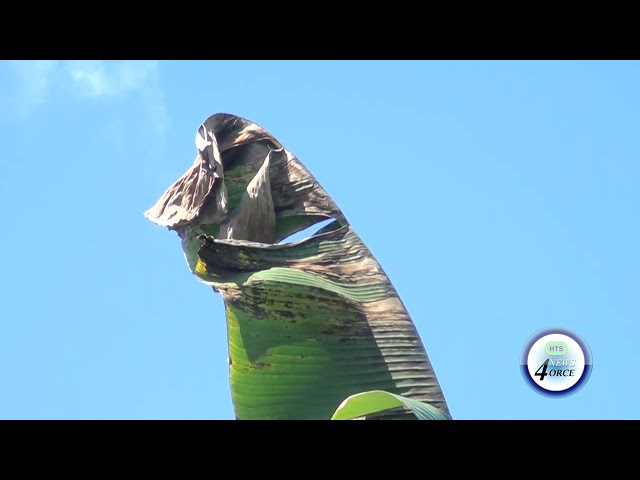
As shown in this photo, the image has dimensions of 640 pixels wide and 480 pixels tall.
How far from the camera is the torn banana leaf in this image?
8555mm

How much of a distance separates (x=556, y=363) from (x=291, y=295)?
210 centimetres

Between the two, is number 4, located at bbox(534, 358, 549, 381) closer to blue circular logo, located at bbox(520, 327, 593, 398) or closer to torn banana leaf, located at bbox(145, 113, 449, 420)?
blue circular logo, located at bbox(520, 327, 593, 398)

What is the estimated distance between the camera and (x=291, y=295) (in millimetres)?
8539

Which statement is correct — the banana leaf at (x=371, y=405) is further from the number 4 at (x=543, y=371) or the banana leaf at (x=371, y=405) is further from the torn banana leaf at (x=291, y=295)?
the torn banana leaf at (x=291, y=295)

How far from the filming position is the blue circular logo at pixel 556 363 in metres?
7.64

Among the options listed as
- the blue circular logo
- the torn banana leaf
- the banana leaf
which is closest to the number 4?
the blue circular logo

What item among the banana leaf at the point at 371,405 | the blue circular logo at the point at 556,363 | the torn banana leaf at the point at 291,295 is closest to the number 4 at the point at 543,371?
the blue circular logo at the point at 556,363

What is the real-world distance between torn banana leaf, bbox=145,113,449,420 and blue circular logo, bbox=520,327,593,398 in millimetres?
983

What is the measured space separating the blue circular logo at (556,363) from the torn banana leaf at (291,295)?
0.98 metres

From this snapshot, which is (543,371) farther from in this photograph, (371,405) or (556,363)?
(371,405)
